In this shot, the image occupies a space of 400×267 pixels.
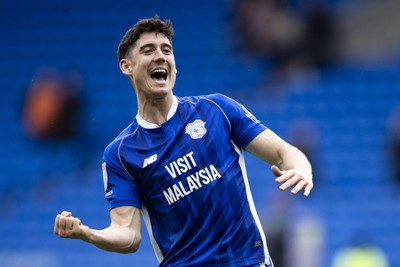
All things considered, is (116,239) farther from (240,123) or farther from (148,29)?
(148,29)

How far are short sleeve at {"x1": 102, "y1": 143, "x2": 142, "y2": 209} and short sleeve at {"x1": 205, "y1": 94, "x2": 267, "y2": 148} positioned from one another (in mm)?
581

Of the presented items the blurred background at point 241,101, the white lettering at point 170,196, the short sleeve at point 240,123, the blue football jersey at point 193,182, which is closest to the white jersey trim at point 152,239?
the blue football jersey at point 193,182

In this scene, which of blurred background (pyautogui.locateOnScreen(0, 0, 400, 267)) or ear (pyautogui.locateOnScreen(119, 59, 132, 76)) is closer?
ear (pyautogui.locateOnScreen(119, 59, 132, 76))

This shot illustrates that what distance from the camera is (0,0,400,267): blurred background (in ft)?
39.0

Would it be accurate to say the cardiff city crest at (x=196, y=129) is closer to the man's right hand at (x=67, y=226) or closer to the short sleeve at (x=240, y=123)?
the short sleeve at (x=240, y=123)

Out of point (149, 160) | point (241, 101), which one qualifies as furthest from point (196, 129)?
point (241, 101)

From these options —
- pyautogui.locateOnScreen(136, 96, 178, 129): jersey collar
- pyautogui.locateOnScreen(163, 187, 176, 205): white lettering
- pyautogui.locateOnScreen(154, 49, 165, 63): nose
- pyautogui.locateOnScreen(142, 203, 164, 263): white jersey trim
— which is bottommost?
pyautogui.locateOnScreen(142, 203, 164, 263): white jersey trim

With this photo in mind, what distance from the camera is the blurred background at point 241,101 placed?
1190cm

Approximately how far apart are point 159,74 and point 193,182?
0.66m

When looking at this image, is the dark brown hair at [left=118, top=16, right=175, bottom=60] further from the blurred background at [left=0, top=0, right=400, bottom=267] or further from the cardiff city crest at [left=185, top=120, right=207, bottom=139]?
the blurred background at [left=0, top=0, right=400, bottom=267]

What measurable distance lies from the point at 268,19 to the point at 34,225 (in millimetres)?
4795

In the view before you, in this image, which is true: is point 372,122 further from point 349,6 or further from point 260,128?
point 260,128

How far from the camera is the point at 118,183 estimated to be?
4.26 metres

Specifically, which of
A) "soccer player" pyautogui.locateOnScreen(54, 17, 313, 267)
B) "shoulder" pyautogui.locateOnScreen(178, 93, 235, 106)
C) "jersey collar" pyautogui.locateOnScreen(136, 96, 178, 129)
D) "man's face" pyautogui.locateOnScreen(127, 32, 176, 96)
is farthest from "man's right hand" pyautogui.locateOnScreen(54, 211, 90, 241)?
"shoulder" pyautogui.locateOnScreen(178, 93, 235, 106)
